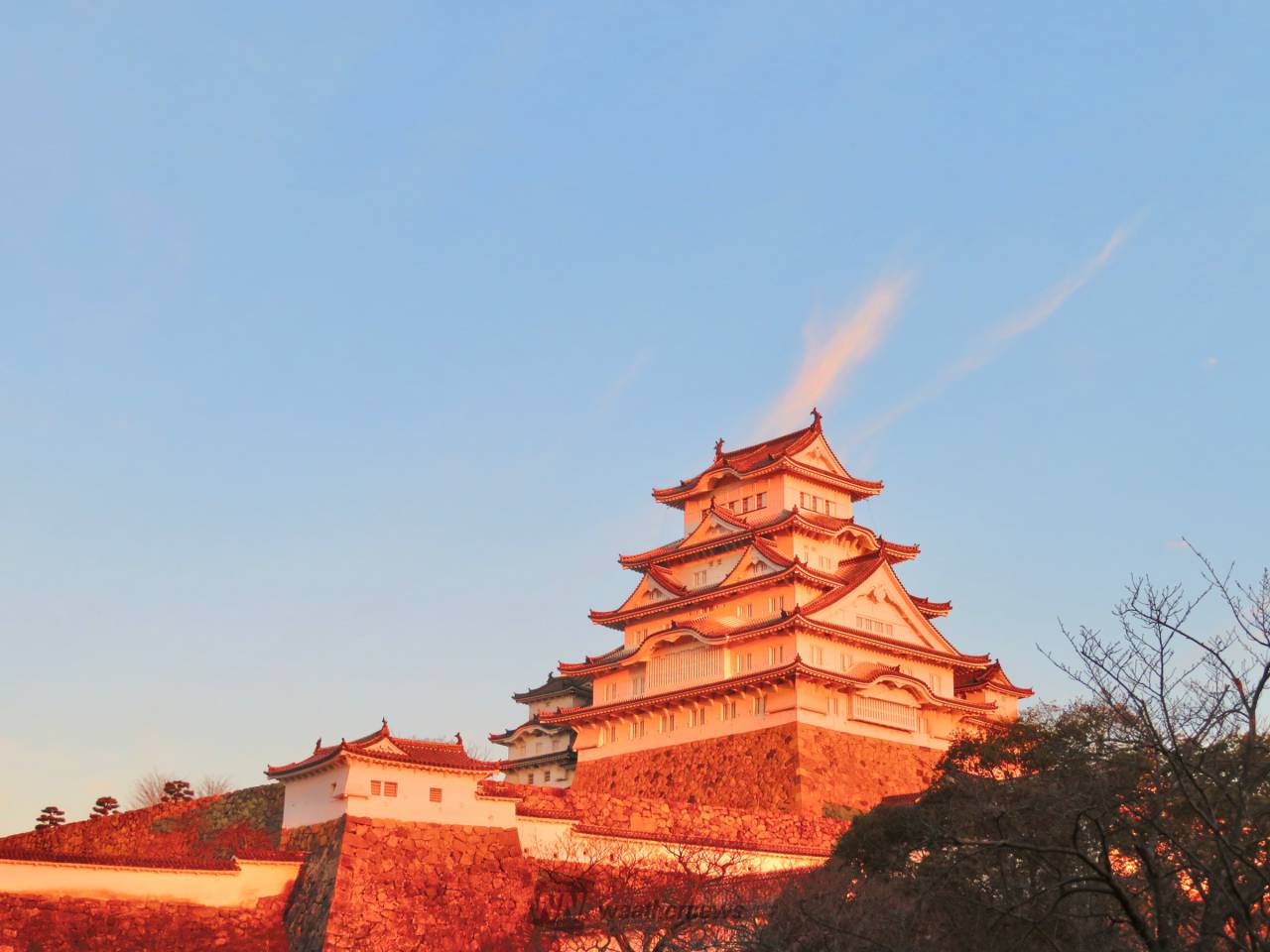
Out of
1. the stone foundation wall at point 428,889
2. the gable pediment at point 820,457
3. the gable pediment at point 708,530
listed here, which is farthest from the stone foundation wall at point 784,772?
the gable pediment at point 820,457

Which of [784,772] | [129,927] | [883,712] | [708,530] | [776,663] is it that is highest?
[708,530]

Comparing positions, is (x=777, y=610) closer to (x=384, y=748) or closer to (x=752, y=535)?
(x=752, y=535)

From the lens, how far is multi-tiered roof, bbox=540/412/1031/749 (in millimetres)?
42125

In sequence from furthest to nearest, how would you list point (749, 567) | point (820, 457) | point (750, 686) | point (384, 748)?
point (820, 457) < point (749, 567) < point (750, 686) < point (384, 748)

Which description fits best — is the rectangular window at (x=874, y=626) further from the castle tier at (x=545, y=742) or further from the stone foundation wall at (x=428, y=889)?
the stone foundation wall at (x=428, y=889)

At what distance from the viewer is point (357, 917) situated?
2714 centimetres

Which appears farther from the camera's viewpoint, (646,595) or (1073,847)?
(646,595)

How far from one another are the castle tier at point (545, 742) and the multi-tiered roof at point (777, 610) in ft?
17.1

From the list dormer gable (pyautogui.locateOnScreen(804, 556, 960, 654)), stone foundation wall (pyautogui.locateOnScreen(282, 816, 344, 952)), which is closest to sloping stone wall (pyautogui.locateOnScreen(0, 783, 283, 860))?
stone foundation wall (pyautogui.locateOnScreen(282, 816, 344, 952))

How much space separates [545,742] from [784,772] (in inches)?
613

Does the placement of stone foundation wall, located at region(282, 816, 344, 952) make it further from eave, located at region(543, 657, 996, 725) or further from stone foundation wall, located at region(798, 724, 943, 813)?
eave, located at region(543, 657, 996, 725)

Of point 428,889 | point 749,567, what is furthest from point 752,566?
point 428,889

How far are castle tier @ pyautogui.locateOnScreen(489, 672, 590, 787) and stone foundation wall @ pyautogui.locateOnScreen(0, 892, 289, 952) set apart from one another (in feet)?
78.2

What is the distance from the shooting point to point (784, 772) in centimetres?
3938
